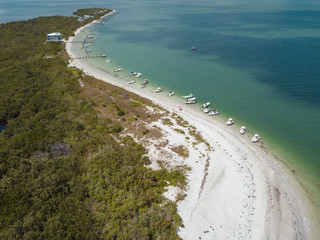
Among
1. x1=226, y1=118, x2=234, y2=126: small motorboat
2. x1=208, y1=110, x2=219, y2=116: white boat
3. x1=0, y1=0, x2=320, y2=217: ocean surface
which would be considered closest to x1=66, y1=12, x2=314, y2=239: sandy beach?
x1=226, y1=118, x2=234, y2=126: small motorboat

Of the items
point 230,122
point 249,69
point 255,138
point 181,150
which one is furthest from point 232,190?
point 249,69

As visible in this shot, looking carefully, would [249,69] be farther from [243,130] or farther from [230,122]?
[243,130]

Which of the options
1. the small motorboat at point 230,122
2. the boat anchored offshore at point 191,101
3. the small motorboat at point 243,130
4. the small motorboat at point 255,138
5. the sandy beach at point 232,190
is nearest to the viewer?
the sandy beach at point 232,190

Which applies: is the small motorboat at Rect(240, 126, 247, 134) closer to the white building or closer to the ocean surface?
the ocean surface

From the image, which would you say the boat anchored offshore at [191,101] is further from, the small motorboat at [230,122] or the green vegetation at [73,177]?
the green vegetation at [73,177]

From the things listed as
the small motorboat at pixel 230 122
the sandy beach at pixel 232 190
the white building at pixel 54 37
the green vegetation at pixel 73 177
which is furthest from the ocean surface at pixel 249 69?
the green vegetation at pixel 73 177
